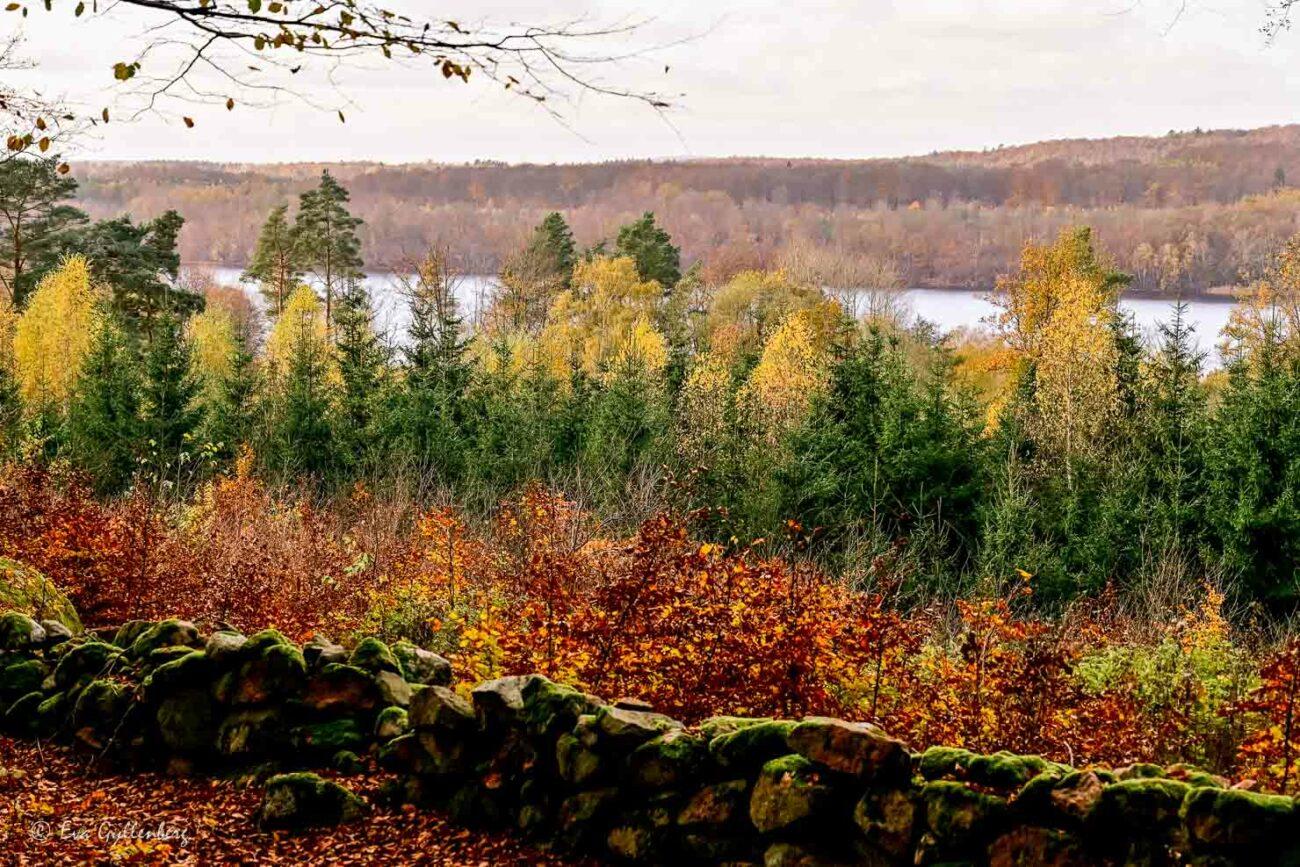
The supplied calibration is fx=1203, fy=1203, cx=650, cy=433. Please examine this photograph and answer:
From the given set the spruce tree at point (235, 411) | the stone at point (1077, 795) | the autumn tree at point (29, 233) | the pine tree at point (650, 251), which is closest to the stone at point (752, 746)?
the stone at point (1077, 795)

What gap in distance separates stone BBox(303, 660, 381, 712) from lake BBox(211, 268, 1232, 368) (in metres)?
30.6

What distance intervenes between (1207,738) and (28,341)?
133ft

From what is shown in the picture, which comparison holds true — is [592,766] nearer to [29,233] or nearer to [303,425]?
[303,425]

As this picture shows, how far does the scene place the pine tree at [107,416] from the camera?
113ft

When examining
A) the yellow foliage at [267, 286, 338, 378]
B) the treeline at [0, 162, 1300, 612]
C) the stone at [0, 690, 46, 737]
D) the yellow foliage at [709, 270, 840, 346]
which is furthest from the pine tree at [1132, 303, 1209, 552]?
the yellow foliage at [267, 286, 338, 378]

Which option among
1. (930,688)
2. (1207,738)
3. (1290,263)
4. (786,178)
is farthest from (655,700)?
(786,178)

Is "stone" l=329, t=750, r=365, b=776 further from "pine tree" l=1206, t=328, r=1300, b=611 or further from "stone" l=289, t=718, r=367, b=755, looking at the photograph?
"pine tree" l=1206, t=328, r=1300, b=611

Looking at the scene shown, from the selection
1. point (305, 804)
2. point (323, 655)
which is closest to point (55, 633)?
point (323, 655)

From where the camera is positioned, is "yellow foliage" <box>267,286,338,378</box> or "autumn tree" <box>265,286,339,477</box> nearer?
"autumn tree" <box>265,286,339,477</box>

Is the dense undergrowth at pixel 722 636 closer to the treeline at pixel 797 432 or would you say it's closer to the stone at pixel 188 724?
the stone at pixel 188 724

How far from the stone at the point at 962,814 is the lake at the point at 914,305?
31.2 meters

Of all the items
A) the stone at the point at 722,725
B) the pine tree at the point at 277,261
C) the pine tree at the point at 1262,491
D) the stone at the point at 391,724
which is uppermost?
the pine tree at the point at 277,261

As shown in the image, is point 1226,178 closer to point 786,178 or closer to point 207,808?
point 786,178

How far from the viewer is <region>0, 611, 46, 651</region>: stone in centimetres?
964
